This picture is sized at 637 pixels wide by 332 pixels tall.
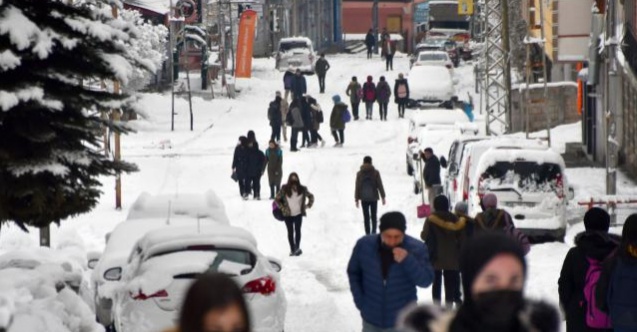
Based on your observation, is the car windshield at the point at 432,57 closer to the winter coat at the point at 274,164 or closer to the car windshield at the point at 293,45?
the car windshield at the point at 293,45

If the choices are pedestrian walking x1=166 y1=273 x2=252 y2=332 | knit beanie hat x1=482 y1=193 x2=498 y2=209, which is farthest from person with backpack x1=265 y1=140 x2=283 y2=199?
pedestrian walking x1=166 y1=273 x2=252 y2=332

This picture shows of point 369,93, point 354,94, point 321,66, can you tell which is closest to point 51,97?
point 354,94

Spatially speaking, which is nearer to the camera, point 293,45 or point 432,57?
point 432,57

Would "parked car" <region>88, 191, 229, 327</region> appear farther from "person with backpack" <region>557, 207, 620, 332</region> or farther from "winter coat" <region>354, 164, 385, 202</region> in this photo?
"person with backpack" <region>557, 207, 620, 332</region>

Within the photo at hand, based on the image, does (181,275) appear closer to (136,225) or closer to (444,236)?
(444,236)

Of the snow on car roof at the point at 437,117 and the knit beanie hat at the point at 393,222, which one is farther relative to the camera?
the snow on car roof at the point at 437,117

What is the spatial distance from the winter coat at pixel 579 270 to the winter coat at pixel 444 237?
14.5 ft

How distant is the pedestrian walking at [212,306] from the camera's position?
15.4ft

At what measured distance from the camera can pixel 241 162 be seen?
3195 centimetres

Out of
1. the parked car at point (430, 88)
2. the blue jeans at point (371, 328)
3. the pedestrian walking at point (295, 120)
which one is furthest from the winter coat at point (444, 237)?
the parked car at point (430, 88)

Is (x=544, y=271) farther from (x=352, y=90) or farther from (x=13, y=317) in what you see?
(x=352, y=90)

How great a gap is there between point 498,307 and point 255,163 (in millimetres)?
26466

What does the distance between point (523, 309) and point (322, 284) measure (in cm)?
1492

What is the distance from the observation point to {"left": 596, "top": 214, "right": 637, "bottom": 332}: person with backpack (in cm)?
1051
